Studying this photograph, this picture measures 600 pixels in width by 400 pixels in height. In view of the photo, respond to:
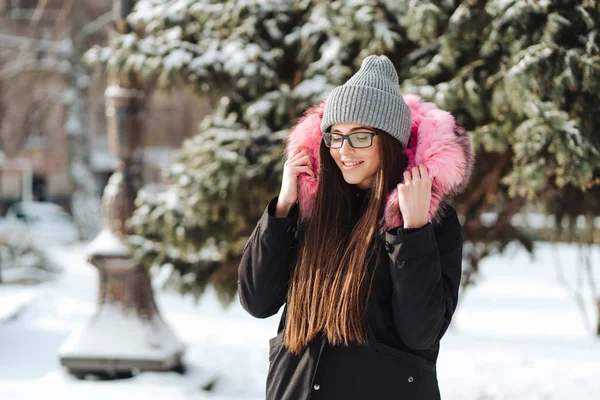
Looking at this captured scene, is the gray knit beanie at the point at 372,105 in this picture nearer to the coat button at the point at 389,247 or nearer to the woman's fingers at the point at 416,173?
the woman's fingers at the point at 416,173

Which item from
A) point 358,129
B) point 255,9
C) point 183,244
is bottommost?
point 183,244

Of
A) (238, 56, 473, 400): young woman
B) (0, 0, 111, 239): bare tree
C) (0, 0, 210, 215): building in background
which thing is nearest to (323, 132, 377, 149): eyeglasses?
(238, 56, 473, 400): young woman

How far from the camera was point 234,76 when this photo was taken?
17.3ft

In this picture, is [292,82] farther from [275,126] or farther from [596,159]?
[596,159]

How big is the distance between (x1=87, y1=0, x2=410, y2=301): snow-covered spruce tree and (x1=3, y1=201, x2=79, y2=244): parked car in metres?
14.1

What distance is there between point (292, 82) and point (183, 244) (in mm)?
1546

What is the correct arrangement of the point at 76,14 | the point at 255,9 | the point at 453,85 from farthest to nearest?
the point at 76,14 → the point at 255,9 → the point at 453,85

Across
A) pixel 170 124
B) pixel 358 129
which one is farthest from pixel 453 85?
pixel 170 124

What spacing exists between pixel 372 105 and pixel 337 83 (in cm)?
308

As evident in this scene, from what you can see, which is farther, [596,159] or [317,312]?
[596,159]

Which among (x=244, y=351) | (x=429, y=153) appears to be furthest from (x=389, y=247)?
(x=244, y=351)

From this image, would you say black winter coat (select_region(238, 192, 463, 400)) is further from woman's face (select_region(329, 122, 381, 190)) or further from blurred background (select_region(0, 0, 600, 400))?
blurred background (select_region(0, 0, 600, 400))

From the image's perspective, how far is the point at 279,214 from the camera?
2.13 meters

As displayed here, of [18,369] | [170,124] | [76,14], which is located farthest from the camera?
A: [170,124]
